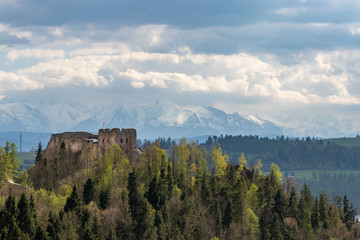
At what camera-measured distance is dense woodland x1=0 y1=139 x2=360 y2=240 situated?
12412 cm

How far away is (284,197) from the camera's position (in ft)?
550

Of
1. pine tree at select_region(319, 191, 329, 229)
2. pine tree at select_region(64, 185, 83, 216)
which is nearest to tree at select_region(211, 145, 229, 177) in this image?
pine tree at select_region(319, 191, 329, 229)

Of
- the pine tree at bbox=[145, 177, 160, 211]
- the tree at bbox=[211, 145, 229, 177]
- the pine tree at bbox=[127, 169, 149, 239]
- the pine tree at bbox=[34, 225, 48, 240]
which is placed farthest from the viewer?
the tree at bbox=[211, 145, 229, 177]

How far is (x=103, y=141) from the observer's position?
168500 millimetres

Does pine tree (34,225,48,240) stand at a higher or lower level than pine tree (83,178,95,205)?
lower

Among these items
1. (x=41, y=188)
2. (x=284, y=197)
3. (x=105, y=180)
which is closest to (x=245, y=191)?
(x=284, y=197)

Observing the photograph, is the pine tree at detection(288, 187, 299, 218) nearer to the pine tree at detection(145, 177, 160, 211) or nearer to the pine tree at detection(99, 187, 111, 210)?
the pine tree at detection(145, 177, 160, 211)

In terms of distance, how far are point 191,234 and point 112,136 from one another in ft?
132

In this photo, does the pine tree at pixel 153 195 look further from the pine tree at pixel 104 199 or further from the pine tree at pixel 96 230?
the pine tree at pixel 96 230

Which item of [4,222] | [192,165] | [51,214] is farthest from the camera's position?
[192,165]

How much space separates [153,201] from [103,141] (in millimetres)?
30731

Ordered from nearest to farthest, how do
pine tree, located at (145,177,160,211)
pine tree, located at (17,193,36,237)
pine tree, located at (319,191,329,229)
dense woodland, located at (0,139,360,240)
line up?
pine tree, located at (17,193,36,237), dense woodland, located at (0,139,360,240), pine tree, located at (145,177,160,211), pine tree, located at (319,191,329,229)

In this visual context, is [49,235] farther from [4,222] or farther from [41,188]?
[41,188]

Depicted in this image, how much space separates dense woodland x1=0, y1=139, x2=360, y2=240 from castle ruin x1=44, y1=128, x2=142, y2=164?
2563 mm
